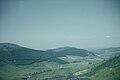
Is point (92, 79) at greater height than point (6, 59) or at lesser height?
lesser

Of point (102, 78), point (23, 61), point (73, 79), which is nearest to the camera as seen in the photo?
point (102, 78)

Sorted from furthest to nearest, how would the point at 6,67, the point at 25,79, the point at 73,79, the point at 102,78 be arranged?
the point at 6,67 < the point at 25,79 < the point at 73,79 < the point at 102,78

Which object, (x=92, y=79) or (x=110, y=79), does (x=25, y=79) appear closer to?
(x=92, y=79)

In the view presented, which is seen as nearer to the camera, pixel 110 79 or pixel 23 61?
pixel 110 79

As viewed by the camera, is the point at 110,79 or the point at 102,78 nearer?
the point at 110,79

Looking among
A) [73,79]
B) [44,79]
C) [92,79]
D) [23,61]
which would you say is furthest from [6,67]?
[92,79]

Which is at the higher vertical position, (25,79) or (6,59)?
(6,59)

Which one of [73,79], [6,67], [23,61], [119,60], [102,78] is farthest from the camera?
[23,61]

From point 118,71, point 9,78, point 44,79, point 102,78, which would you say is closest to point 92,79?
point 102,78

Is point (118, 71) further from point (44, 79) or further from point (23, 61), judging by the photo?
point (23, 61)
